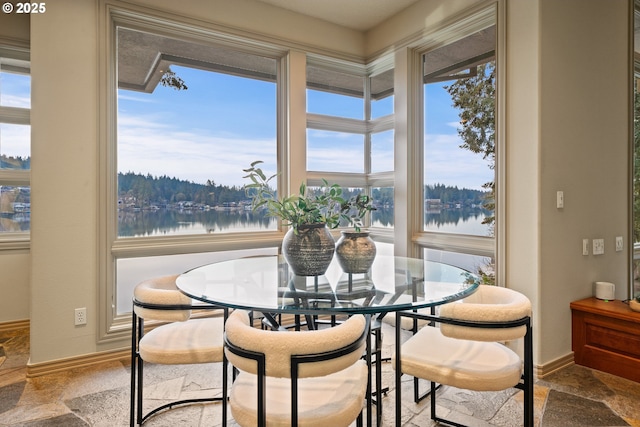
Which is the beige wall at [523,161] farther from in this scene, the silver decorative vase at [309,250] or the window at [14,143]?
the silver decorative vase at [309,250]

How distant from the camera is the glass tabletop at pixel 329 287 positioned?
4.94ft

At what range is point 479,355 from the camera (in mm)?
1660

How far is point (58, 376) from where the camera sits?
2529 millimetres

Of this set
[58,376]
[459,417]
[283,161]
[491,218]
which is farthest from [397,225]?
[58,376]

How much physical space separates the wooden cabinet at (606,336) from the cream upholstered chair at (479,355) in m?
1.30

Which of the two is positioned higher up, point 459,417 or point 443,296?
point 443,296

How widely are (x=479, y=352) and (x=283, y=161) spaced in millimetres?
2419

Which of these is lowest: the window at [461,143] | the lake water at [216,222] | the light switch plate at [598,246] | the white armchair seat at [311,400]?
the white armchair seat at [311,400]

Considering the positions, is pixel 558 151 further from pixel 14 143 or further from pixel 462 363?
pixel 14 143

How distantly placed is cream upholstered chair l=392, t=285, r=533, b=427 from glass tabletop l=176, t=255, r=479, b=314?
0.13 m

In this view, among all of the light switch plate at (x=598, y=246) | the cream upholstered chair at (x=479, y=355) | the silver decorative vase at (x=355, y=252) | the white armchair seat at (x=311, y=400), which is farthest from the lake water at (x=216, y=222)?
the white armchair seat at (x=311, y=400)

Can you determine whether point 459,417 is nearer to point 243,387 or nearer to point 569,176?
point 243,387

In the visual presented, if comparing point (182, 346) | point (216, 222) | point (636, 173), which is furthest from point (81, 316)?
point (636, 173)

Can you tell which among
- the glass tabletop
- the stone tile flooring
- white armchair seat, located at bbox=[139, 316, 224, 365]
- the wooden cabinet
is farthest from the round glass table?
the wooden cabinet
